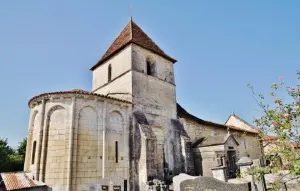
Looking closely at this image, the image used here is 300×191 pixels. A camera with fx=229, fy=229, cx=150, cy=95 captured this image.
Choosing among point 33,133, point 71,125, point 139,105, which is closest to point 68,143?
point 71,125

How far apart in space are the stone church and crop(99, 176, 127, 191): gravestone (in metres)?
0.05

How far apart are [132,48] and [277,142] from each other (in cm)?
1389

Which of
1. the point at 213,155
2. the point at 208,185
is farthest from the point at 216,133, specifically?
the point at 208,185

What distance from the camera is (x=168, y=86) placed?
1972 cm

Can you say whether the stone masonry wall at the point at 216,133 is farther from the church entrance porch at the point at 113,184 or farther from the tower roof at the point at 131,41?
the church entrance porch at the point at 113,184

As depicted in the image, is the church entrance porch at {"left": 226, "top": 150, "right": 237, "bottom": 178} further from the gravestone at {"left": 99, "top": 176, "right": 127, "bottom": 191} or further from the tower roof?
the tower roof

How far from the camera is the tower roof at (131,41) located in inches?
735

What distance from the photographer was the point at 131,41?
1784cm

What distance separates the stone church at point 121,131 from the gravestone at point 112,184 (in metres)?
0.05

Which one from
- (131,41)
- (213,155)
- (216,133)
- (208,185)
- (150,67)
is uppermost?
(131,41)

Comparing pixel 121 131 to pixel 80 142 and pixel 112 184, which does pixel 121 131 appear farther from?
pixel 112 184

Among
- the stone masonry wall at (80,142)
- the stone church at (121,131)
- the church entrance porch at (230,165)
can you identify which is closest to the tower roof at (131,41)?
the stone church at (121,131)

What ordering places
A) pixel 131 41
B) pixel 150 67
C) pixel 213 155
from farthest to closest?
pixel 150 67
pixel 213 155
pixel 131 41

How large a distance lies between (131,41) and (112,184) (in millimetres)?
10411
